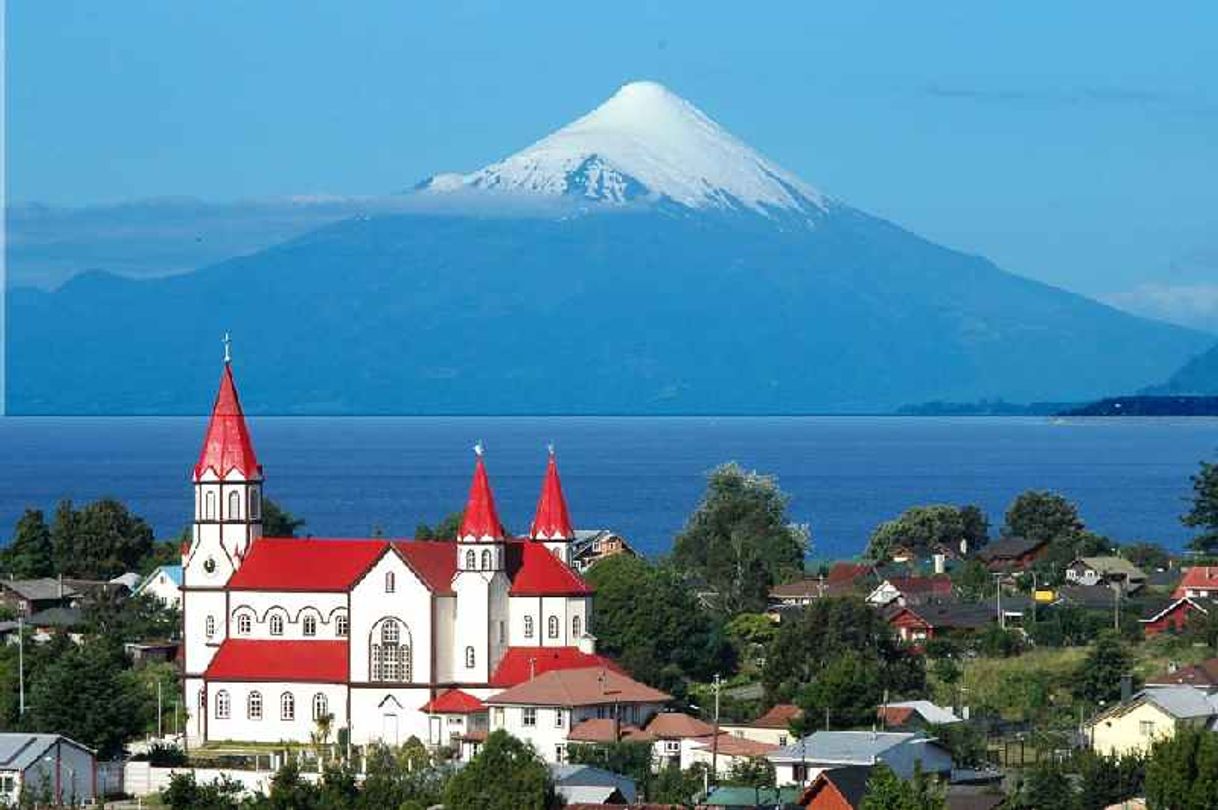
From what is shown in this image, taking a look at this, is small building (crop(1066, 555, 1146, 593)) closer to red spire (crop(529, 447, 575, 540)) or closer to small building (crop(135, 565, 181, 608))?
red spire (crop(529, 447, 575, 540))

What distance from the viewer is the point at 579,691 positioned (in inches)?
2082

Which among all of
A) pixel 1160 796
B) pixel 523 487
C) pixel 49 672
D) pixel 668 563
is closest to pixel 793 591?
pixel 668 563

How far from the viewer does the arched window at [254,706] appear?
186ft

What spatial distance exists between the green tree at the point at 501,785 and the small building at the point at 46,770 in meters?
7.51

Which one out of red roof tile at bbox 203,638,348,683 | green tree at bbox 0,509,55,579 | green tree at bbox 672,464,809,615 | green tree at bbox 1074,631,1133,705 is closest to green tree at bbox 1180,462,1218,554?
green tree at bbox 672,464,809,615

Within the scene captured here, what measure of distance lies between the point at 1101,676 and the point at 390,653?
13.0 m

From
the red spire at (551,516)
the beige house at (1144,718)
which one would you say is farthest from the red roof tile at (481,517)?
the beige house at (1144,718)

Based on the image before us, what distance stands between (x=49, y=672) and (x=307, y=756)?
4951mm

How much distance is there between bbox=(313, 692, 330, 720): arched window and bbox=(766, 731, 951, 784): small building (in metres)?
11.6

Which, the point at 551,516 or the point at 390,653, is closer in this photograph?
the point at 390,653

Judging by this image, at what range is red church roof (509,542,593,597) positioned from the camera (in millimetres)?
56656

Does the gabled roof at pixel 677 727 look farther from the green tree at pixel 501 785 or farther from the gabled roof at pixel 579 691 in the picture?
the green tree at pixel 501 785

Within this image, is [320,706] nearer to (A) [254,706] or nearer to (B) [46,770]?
(A) [254,706]

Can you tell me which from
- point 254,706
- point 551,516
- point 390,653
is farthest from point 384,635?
point 551,516
